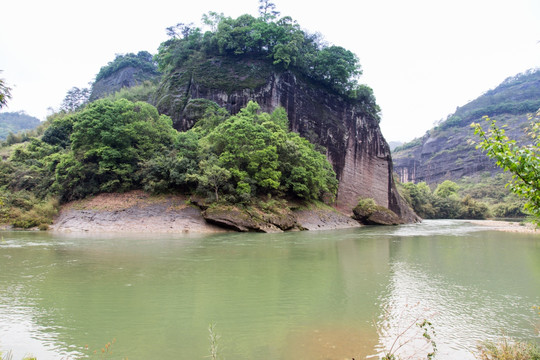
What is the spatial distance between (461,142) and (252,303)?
134888 mm

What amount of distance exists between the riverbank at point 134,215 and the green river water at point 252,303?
1271 cm

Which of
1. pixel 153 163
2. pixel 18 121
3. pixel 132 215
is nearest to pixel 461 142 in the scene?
pixel 153 163

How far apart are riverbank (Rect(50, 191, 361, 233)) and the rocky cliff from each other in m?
16.1

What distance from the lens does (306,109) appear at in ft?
169

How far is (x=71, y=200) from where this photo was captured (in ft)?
109

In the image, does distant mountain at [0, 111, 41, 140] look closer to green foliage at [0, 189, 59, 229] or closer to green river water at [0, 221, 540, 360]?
green foliage at [0, 189, 59, 229]

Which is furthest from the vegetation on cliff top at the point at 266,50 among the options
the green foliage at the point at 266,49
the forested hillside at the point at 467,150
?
the forested hillside at the point at 467,150

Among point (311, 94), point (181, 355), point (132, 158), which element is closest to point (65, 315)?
point (181, 355)

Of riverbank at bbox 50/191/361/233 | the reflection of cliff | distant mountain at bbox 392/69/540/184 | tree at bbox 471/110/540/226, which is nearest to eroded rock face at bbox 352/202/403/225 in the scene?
riverbank at bbox 50/191/361/233

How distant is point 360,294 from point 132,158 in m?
29.7

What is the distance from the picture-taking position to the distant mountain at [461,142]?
115 m

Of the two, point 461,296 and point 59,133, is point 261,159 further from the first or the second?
point 59,133

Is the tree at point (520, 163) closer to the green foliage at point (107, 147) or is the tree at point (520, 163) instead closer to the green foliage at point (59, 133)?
the green foliage at point (107, 147)

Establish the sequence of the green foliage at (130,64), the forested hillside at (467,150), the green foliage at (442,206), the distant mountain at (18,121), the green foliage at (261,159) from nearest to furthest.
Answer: the green foliage at (261,159), the green foliage at (442,206), the green foliage at (130,64), the forested hillside at (467,150), the distant mountain at (18,121)
